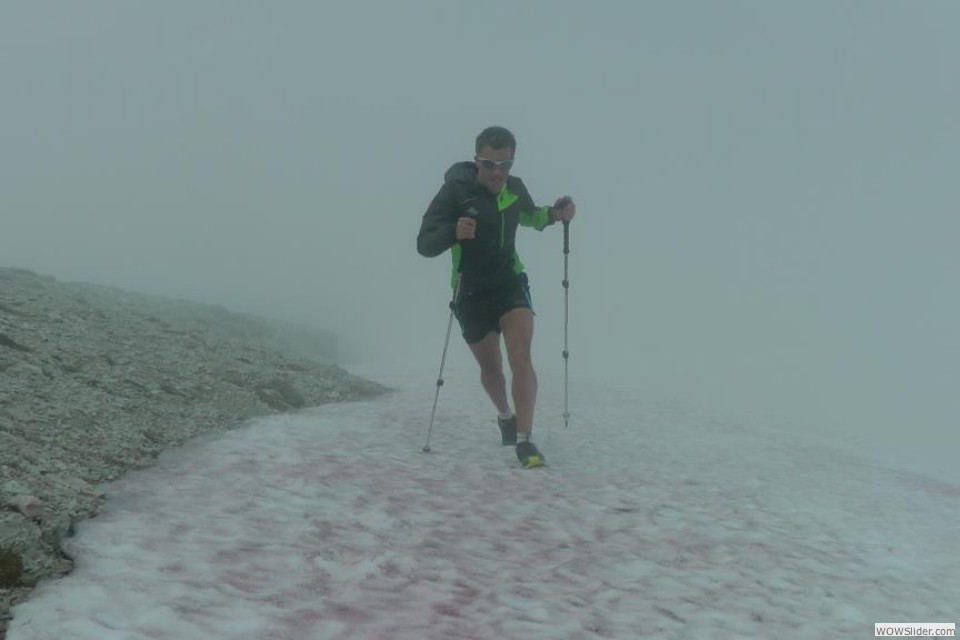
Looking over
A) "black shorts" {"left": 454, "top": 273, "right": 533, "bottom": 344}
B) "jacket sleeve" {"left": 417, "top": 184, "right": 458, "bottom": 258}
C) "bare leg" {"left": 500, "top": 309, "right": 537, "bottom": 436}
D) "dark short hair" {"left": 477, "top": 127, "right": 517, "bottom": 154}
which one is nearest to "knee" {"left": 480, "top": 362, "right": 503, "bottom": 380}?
"black shorts" {"left": 454, "top": 273, "right": 533, "bottom": 344}

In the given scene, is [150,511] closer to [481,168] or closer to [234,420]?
[234,420]

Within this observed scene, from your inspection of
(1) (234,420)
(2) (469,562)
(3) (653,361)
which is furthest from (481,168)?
(3) (653,361)

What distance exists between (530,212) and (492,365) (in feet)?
7.15

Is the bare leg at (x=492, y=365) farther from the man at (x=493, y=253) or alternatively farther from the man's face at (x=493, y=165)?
the man's face at (x=493, y=165)

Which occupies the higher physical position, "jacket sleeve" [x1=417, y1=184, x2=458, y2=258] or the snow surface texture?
"jacket sleeve" [x1=417, y1=184, x2=458, y2=258]

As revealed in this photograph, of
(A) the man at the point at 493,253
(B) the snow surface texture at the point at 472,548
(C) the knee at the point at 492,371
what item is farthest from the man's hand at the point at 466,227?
(B) the snow surface texture at the point at 472,548

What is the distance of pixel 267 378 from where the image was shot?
551 inches

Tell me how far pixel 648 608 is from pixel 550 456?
544cm

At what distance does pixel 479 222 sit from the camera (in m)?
10.1

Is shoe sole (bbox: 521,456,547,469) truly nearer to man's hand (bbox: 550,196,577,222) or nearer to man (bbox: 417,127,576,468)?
man (bbox: 417,127,576,468)

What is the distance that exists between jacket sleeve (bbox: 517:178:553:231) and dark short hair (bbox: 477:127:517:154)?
2.59 feet

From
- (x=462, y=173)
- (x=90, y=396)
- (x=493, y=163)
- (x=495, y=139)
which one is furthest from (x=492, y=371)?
(x=90, y=396)

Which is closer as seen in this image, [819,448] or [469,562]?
[469,562]

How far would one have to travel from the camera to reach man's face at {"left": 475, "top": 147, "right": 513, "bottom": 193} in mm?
9836
